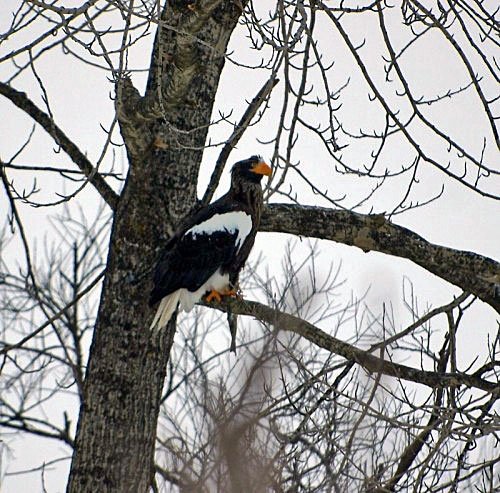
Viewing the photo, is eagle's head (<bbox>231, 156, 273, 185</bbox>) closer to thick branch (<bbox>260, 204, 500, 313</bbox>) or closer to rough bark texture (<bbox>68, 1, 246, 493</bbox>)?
rough bark texture (<bbox>68, 1, 246, 493</bbox>)

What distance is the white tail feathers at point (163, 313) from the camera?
4.47m

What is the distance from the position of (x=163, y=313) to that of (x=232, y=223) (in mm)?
959

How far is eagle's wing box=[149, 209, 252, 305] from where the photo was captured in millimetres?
4812

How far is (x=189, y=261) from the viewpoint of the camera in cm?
520

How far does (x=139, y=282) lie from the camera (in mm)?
4465

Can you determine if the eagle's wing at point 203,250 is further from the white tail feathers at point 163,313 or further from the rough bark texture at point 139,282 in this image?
the rough bark texture at point 139,282

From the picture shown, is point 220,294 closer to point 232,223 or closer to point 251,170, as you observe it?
point 232,223

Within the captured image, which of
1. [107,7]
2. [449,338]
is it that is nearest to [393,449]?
[449,338]

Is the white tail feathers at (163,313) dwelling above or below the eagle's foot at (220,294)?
below

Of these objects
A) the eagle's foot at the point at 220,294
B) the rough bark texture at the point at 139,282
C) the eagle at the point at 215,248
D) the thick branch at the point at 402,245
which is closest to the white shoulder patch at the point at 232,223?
the eagle at the point at 215,248

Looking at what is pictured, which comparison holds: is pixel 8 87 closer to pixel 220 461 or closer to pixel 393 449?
pixel 393 449

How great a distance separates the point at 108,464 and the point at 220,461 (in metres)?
2.98

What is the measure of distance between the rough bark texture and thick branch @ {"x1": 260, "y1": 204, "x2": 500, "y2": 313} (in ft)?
1.98

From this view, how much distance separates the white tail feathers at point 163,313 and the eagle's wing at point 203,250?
53 millimetres
